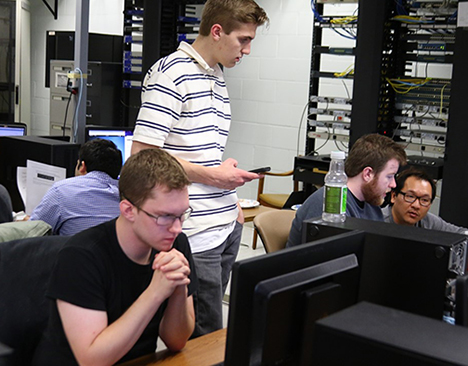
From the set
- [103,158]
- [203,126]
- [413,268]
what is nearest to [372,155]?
[203,126]

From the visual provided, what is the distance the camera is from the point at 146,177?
1687mm

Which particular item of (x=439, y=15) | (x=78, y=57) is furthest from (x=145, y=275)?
(x=439, y=15)

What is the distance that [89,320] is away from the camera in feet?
5.30

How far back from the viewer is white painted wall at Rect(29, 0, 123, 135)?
7.71m

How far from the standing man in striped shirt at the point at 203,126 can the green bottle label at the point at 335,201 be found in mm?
450

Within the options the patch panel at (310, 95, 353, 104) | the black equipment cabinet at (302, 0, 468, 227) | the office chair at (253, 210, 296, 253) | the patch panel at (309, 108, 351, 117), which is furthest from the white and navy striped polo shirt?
the patch panel at (309, 108, 351, 117)

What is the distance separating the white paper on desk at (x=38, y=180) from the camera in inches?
132

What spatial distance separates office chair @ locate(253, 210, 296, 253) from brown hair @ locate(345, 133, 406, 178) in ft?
1.85

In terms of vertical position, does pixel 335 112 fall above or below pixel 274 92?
below

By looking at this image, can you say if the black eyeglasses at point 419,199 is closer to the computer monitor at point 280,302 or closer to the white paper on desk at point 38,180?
the white paper on desk at point 38,180

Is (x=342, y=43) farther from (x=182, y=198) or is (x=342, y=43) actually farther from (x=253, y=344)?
(x=253, y=344)

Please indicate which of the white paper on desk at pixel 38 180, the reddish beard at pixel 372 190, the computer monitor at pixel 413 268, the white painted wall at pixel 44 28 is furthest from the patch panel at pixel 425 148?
the white painted wall at pixel 44 28

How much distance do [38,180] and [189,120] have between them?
150 centimetres

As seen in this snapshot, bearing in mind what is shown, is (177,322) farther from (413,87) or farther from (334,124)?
(334,124)
